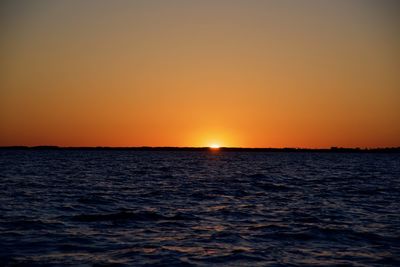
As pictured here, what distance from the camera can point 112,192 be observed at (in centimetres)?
3538

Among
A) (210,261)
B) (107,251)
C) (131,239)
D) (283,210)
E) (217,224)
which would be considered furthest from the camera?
(283,210)

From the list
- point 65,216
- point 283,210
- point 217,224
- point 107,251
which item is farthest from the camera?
point 283,210

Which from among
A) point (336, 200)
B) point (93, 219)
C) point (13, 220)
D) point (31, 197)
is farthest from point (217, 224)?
point (31, 197)

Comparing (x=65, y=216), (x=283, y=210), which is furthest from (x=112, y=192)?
(x=283, y=210)

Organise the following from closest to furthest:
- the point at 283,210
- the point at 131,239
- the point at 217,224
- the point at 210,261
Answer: the point at 210,261, the point at 131,239, the point at 217,224, the point at 283,210

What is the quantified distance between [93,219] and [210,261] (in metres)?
9.42

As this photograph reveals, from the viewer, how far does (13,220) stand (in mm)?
20984

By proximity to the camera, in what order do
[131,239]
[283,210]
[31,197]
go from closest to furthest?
1. [131,239]
2. [283,210]
3. [31,197]

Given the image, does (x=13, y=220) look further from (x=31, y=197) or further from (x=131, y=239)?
(x=31, y=197)

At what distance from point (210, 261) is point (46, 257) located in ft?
17.6

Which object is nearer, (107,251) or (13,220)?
(107,251)

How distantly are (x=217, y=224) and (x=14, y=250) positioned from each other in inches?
354

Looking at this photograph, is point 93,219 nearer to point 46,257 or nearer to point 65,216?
point 65,216

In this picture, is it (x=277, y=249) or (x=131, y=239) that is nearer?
(x=277, y=249)
